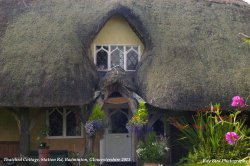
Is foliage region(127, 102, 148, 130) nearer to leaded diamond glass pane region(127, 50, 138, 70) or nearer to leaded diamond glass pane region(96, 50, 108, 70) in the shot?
leaded diamond glass pane region(127, 50, 138, 70)

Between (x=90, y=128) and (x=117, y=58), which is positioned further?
(x=117, y=58)

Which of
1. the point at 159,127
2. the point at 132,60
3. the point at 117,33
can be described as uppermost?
the point at 117,33

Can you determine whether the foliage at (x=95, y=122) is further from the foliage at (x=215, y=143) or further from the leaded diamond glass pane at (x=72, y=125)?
the foliage at (x=215, y=143)

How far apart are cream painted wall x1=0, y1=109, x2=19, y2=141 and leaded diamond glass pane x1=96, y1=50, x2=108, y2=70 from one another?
3.68 m

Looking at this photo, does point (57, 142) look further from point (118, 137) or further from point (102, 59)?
point (102, 59)

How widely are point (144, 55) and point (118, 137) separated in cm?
321

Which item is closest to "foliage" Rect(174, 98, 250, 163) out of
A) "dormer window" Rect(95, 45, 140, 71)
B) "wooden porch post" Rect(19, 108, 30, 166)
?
"dormer window" Rect(95, 45, 140, 71)

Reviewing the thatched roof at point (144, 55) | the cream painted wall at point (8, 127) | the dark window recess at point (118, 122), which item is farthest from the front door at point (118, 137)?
the cream painted wall at point (8, 127)

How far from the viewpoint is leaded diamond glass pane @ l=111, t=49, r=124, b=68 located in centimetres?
1533

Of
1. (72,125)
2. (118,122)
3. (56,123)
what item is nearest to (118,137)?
(118,122)

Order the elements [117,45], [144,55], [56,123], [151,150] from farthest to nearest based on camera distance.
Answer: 1. [117,45]
2. [56,123]
3. [144,55]
4. [151,150]

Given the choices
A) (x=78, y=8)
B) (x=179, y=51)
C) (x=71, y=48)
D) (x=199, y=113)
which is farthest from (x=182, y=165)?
(x=78, y=8)

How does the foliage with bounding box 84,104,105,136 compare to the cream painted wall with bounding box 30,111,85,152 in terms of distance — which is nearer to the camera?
the foliage with bounding box 84,104,105,136

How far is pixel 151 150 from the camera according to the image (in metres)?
12.5
